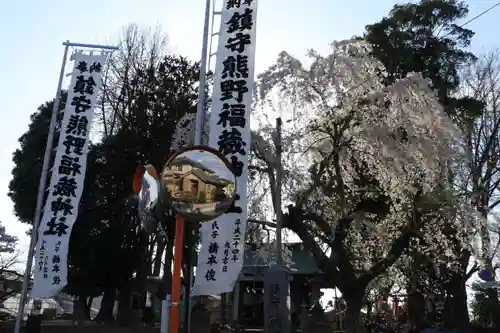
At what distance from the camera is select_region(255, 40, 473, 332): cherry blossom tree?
13.5 metres

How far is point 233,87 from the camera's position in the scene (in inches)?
366

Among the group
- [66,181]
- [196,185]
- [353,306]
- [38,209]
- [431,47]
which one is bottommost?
[353,306]

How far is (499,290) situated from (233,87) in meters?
19.1

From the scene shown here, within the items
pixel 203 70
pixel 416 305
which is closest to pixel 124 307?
pixel 203 70

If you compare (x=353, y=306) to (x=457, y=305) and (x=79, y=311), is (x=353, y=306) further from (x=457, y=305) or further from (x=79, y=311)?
(x=79, y=311)

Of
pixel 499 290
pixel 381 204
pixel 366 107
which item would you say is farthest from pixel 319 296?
pixel 366 107

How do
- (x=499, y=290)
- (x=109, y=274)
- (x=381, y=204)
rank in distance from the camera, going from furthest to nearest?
(x=499, y=290) → (x=109, y=274) → (x=381, y=204)

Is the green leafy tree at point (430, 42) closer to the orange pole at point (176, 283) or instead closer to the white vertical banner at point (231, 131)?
the white vertical banner at point (231, 131)

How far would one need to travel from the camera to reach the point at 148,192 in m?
5.13

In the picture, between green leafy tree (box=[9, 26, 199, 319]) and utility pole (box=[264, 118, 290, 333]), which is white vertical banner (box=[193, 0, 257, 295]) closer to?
utility pole (box=[264, 118, 290, 333])

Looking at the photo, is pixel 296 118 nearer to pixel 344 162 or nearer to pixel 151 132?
pixel 344 162

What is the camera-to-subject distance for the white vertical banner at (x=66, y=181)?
38.4 feet

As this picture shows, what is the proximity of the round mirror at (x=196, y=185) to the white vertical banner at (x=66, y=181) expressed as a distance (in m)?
8.26

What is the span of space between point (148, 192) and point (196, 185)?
75cm
